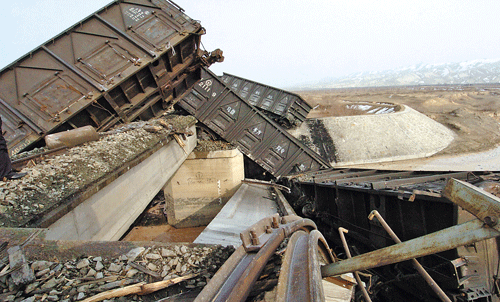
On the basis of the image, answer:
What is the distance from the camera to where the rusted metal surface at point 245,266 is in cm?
163

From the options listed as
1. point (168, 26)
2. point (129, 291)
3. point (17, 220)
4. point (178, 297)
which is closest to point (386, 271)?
point (178, 297)

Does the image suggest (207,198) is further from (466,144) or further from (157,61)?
(466,144)

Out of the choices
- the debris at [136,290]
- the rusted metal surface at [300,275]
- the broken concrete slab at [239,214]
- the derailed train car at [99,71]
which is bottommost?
the broken concrete slab at [239,214]

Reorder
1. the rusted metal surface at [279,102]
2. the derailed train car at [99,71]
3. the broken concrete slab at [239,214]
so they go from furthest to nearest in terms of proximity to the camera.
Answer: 1. the rusted metal surface at [279,102]
2. the broken concrete slab at [239,214]
3. the derailed train car at [99,71]

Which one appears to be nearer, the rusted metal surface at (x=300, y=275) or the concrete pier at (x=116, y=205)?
the rusted metal surface at (x=300, y=275)

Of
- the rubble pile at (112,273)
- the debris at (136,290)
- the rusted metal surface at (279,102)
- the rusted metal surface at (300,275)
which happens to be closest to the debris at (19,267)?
the rubble pile at (112,273)

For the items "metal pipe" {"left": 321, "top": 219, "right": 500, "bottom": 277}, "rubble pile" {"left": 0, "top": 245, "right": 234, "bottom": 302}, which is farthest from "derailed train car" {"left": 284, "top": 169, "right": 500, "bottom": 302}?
"rubble pile" {"left": 0, "top": 245, "right": 234, "bottom": 302}

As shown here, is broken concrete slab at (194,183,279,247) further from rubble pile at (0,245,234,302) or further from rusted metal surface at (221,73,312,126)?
rusted metal surface at (221,73,312,126)

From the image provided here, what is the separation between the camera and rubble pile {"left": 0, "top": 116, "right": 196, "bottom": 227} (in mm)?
2799

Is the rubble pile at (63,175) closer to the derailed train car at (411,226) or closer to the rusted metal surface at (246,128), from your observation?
the derailed train car at (411,226)

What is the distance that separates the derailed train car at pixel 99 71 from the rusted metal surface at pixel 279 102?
7343 millimetres

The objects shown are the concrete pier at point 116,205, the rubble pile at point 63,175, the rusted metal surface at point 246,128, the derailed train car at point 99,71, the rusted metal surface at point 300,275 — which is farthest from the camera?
the rusted metal surface at point 246,128

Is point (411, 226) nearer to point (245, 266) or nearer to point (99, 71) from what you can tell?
point (245, 266)

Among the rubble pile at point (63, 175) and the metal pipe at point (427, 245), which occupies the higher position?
the rubble pile at point (63, 175)
